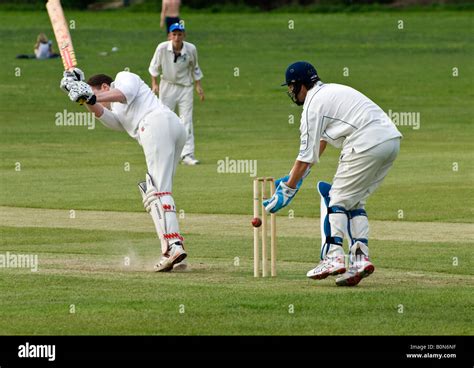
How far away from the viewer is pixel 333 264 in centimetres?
Result: 1216

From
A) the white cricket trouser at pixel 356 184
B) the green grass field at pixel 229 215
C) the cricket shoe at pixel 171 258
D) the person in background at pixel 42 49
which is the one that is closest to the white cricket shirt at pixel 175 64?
the green grass field at pixel 229 215

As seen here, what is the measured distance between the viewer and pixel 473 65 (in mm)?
42562

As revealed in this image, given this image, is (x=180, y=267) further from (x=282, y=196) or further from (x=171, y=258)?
(x=282, y=196)

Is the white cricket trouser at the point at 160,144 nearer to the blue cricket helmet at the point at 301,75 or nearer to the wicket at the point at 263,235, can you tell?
the wicket at the point at 263,235

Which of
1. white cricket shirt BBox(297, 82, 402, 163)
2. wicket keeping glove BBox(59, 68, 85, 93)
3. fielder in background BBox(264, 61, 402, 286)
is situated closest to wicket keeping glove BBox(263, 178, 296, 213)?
fielder in background BBox(264, 61, 402, 286)

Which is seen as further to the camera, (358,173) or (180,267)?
(180,267)

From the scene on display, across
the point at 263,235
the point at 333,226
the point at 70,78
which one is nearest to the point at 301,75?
the point at 333,226

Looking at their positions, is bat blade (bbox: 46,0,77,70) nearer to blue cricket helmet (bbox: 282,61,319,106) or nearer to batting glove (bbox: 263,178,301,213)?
blue cricket helmet (bbox: 282,61,319,106)

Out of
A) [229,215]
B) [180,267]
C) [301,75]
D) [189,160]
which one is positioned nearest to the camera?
[301,75]

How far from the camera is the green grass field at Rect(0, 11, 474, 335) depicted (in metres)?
10.8

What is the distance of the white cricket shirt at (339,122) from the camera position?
11992 mm

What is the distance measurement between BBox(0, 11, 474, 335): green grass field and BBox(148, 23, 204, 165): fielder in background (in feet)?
2.41

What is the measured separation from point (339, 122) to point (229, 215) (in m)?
6.05
